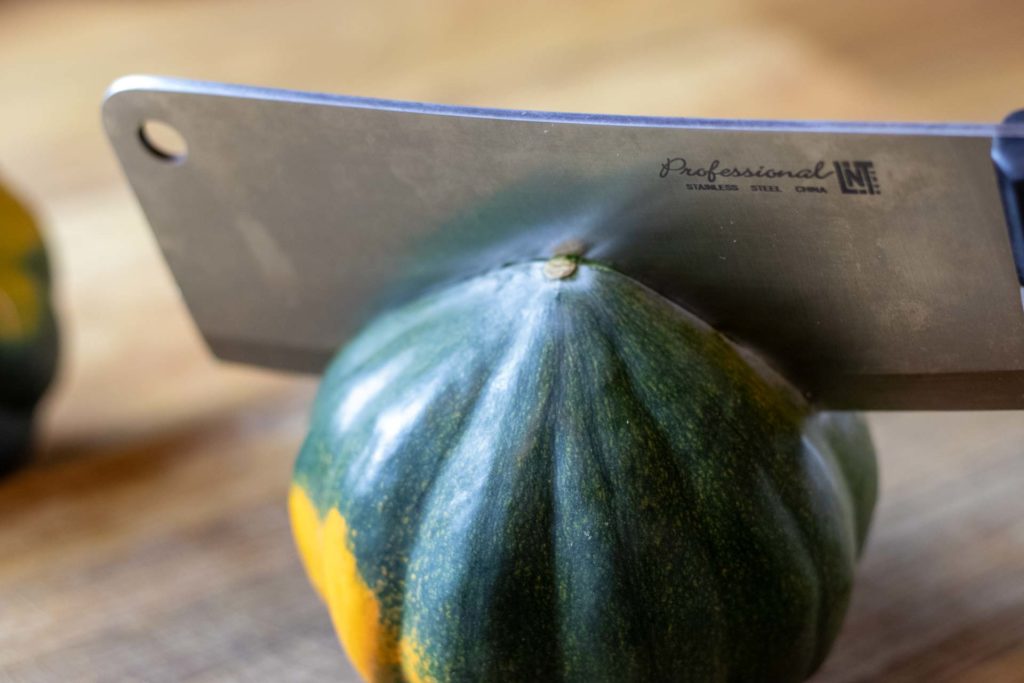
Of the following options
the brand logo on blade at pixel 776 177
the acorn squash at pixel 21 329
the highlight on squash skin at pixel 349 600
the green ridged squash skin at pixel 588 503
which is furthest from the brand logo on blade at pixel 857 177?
the acorn squash at pixel 21 329

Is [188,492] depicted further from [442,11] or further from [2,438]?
[442,11]

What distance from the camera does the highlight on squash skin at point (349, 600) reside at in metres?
1.01

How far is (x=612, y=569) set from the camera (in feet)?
3.09

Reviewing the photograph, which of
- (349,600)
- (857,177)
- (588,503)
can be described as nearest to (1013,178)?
(857,177)

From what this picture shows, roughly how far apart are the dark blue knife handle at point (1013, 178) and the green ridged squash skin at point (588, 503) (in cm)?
22

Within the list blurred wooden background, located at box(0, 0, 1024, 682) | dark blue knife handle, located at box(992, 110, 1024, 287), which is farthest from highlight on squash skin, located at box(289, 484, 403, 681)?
dark blue knife handle, located at box(992, 110, 1024, 287)

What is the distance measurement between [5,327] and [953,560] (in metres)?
0.99

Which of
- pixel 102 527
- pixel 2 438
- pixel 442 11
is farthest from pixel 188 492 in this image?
pixel 442 11

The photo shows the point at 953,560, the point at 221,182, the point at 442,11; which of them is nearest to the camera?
the point at 221,182

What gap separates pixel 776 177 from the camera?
3.06ft

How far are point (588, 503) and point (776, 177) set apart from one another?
27 centimetres

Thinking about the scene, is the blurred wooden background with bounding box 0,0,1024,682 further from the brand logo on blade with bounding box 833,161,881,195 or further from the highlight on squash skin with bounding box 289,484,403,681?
the brand logo on blade with bounding box 833,161,881,195

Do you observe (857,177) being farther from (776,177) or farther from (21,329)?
(21,329)

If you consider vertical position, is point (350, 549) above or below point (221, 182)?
below
